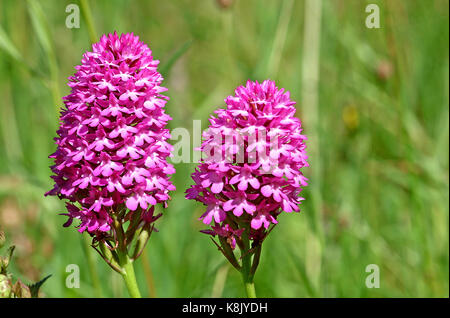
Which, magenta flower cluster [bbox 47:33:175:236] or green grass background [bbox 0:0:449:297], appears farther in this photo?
green grass background [bbox 0:0:449:297]

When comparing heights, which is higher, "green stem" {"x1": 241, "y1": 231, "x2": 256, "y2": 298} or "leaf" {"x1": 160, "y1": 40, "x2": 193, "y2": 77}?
"leaf" {"x1": 160, "y1": 40, "x2": 193, "y2": 77}

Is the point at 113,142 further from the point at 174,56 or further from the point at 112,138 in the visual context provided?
the point at 174,56

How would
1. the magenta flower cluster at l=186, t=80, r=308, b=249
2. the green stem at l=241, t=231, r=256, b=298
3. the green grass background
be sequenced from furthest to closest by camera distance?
1. the green grass background
2. the green stem at l=241, t=231, r=256, b=298
3. the magenta flower cluster at l=186, t=80, r=308, b=249

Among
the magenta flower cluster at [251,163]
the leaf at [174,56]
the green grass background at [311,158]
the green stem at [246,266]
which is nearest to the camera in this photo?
the magenta flower cluster at [251,163]

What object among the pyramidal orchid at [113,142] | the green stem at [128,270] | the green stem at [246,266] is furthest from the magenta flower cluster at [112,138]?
the green stem at [246,266]

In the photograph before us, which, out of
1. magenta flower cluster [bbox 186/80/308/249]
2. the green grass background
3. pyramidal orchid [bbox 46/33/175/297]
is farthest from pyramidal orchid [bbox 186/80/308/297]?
the green grass background

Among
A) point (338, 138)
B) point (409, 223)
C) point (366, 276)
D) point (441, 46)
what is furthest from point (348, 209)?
point (441, 46)

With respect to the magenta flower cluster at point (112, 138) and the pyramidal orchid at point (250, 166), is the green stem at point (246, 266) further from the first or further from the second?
the magenta flower cluster at point (112, 138)

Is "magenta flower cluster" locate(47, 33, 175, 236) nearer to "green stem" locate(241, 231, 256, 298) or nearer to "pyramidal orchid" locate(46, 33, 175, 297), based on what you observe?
"pyramidal orchid" locate(46, 33, 175, 297)
